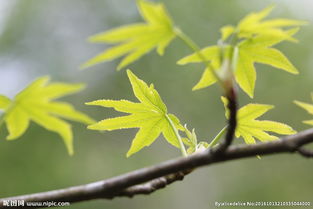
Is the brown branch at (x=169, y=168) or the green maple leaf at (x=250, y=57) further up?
the green maple leaf at (x=250, y=57)

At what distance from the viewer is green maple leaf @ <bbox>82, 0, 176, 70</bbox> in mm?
536

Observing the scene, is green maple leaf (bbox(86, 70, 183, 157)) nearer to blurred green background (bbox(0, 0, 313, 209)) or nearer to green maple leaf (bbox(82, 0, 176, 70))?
green maple leaf (bbox(82, 0, 176, 70))

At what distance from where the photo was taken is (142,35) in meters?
0.56

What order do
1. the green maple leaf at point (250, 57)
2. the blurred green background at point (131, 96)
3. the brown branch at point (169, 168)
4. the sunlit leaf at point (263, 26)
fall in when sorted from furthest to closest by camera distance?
1. the blurred green background at point (131, 96)
2. the green maple leaf at point (250, 57)
3. the sunlit leaf at point (263, 26)
4. the brown branch at point (169, 168)

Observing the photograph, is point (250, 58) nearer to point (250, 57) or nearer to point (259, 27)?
point (250, 57)

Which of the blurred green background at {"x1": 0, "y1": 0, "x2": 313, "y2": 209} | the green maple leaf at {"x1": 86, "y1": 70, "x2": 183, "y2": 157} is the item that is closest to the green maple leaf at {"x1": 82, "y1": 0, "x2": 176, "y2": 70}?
the green maple leaf at {"x1": 86, "y1": 70, "x2": 183, "y2": 157}

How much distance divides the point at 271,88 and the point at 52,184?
12.9 feet

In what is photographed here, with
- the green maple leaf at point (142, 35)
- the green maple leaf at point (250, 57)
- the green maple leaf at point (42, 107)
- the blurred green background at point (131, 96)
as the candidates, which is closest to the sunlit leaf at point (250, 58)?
the green maple leaf at point (250, 57)

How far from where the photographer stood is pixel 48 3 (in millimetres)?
7566

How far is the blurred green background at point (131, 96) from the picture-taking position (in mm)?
5402

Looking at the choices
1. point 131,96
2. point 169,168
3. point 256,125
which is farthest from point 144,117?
point 131,96

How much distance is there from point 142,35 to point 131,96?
617cm

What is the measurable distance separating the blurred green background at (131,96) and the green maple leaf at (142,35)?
459 cm

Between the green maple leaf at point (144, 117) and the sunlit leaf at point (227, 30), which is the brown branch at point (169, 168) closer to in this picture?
the sunlit leaf at point (227, 30)
